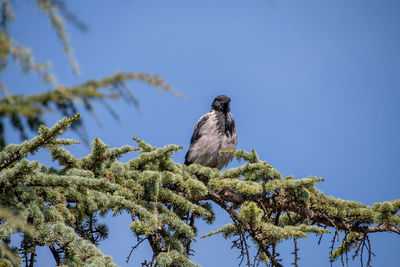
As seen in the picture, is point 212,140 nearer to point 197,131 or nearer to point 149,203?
point 197,131

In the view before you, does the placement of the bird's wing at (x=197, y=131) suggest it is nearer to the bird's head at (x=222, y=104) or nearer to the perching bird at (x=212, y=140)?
the perching bird at (x=212, y=140)

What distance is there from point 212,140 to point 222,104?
3.55ft

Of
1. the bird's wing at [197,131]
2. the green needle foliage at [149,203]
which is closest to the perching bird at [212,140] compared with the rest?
the bird's wing at [197,131]

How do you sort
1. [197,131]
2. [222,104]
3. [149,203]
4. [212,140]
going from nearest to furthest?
1. [149,203]
2. [212,140]
3. [197,131]
4. [222,104]

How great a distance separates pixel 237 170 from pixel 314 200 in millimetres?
793

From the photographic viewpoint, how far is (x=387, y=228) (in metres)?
3.81

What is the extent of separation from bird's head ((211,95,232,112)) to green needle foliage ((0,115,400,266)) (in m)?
3.66

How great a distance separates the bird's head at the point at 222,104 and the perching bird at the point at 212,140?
0.77ft

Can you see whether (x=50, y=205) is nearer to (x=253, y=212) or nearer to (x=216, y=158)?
(x=253, y=212)

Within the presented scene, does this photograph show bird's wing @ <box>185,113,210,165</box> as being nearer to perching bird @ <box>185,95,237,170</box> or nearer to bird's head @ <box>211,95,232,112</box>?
perching bird @ <box>185,95,237,170</box>

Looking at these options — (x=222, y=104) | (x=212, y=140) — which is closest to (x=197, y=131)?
(x=212, y=140)

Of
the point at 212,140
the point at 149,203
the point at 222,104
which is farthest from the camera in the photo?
the point at 222,104

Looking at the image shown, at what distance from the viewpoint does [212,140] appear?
7.16m

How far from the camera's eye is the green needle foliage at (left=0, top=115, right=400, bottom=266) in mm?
2473
